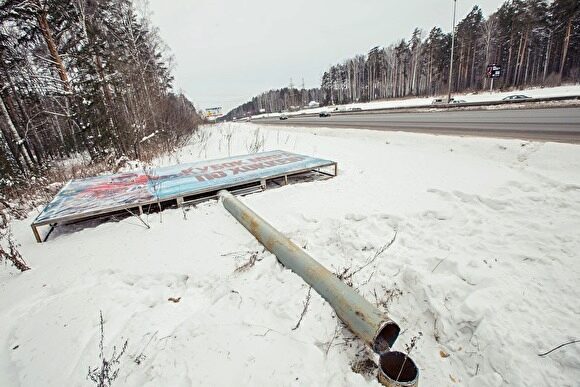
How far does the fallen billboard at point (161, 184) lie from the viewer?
14.4ft

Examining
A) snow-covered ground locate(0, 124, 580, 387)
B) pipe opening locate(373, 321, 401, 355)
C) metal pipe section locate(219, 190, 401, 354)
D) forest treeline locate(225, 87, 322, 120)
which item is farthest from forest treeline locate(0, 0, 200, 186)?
forest treeline locate(225, 87, 322, 120)

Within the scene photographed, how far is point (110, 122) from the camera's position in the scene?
9945 millimetres

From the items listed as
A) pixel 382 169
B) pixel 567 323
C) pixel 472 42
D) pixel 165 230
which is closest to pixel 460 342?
pixel 567 323

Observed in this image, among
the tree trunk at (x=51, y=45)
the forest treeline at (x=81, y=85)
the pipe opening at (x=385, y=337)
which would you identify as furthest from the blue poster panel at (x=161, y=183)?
the tree trunk at (x=51, y=45)

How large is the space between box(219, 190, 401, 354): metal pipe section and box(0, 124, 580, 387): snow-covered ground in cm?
13

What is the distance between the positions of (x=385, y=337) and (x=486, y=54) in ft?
183

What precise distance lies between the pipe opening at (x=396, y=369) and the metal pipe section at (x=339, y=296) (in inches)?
2.9

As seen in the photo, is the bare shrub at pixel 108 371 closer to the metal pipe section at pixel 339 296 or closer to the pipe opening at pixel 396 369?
the metal pipe section at pixel 339 296

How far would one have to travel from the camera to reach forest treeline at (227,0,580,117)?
115 ft

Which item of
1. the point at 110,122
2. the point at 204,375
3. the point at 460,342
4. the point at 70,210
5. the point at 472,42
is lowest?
the point at 460,342

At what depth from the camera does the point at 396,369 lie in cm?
172

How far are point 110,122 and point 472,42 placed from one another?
5516 centimetres

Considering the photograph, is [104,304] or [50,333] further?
[104,304]

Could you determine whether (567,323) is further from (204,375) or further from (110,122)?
(110,122)
